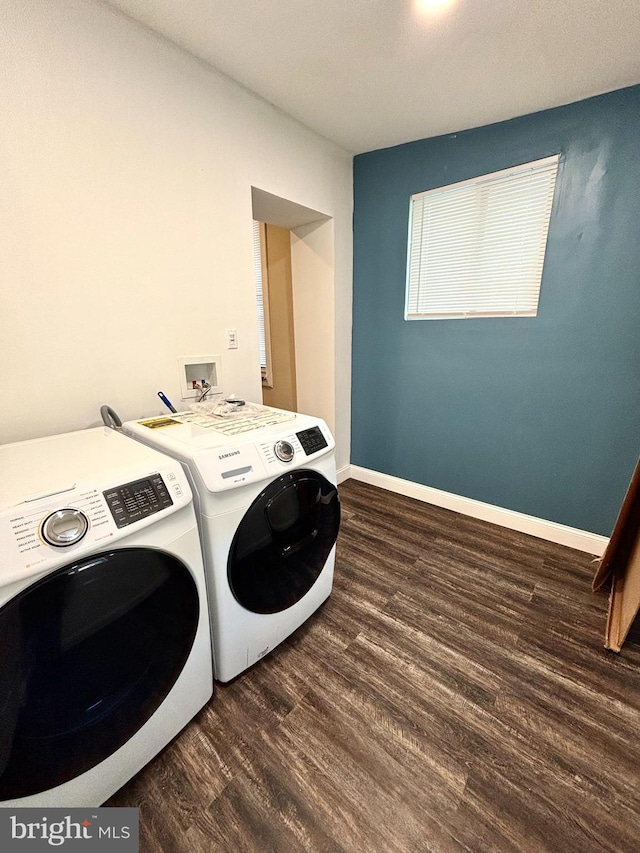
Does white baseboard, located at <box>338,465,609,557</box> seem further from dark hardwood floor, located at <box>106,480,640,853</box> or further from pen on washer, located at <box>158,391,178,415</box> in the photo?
pen on washer, located at <box>158,391,178,415</box>

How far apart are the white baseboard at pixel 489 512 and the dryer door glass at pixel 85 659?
196 centimetres

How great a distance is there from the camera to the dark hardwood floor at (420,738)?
2.96ft

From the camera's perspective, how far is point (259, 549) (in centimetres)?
115

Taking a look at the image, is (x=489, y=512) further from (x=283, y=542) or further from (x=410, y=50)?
(x=410, y=50)

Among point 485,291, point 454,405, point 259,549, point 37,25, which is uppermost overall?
point 37,25

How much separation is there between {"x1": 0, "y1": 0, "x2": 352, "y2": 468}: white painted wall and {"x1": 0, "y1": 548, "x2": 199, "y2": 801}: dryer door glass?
0.79 m

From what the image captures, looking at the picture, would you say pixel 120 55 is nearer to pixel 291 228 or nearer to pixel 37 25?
pixel 37 25

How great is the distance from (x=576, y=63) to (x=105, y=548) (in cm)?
245

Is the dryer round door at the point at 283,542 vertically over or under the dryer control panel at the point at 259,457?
under

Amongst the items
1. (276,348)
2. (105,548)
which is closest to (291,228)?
(276,348)

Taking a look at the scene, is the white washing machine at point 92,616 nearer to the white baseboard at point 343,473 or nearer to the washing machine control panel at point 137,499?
the washing machine control panel at point 137,499

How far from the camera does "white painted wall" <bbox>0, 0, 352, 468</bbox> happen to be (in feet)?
3.65

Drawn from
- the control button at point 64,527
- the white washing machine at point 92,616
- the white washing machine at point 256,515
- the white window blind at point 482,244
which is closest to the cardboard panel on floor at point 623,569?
the white window blind at point 482,244

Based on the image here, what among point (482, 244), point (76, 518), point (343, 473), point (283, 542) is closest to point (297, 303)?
point (482, 244)
